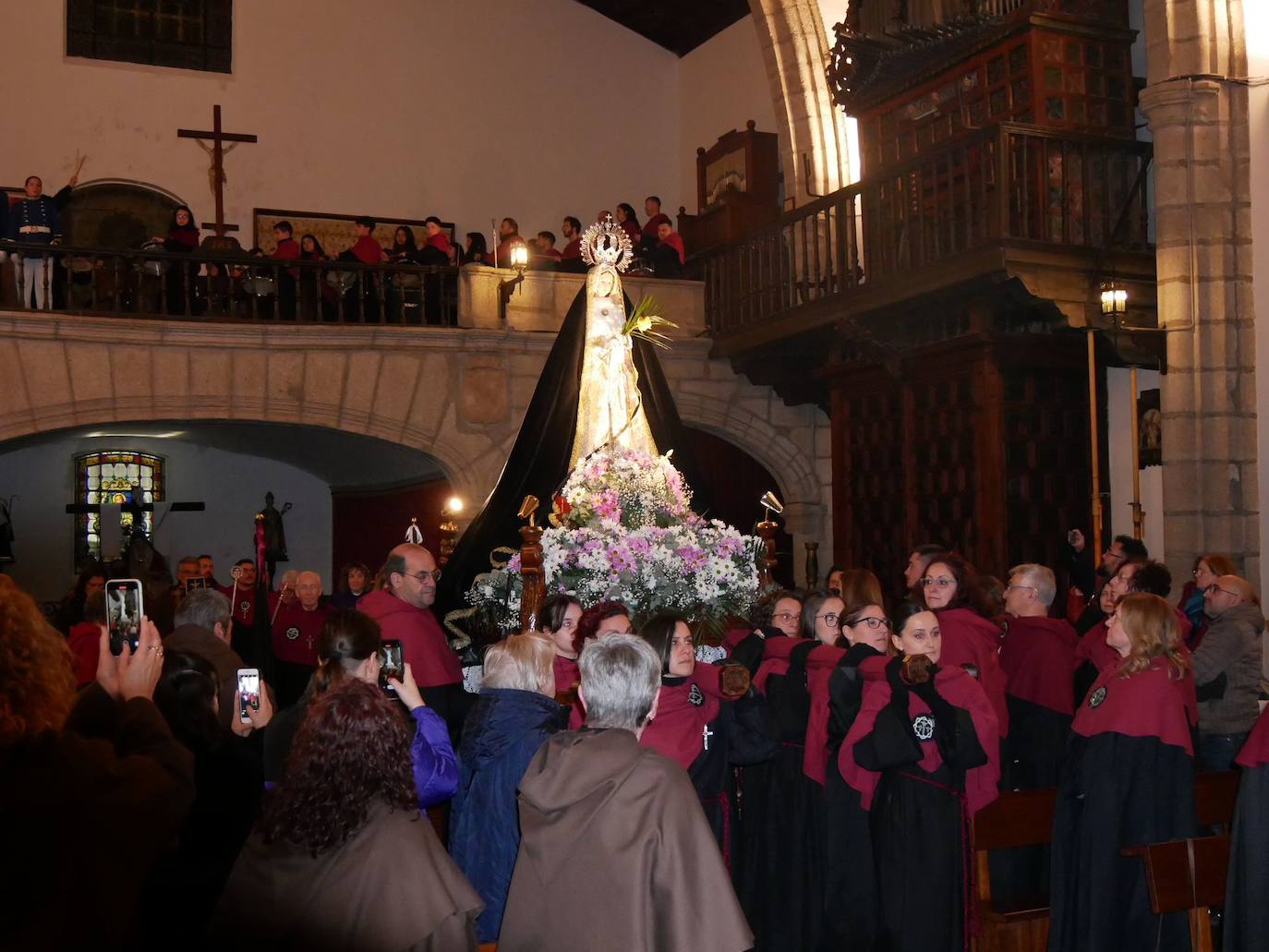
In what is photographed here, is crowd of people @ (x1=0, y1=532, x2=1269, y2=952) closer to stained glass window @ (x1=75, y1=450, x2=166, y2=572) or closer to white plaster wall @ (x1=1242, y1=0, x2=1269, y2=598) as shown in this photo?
white plaster wall @ (x1=1242, y1=0, x2=1269, y2=598)

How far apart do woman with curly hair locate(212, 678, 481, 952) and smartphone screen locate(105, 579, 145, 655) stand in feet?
1.37

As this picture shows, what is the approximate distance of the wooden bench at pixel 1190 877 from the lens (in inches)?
164

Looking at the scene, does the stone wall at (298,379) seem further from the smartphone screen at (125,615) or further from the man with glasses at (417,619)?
the smartphone screen at (125,615)

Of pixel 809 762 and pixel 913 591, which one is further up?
pixel 913 591

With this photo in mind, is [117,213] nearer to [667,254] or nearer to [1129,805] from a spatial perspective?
[667,254]

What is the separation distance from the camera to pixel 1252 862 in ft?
14.5

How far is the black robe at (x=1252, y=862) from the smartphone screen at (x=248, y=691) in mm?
3043

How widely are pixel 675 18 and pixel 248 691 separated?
16.4m

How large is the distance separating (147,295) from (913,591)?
939cm

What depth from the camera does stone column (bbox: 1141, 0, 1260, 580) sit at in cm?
959

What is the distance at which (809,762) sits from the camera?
540cm

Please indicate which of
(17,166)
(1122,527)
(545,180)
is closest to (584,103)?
(545,180)

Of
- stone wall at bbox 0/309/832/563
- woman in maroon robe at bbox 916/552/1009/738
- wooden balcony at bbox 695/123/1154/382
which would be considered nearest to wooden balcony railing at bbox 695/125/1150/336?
wooden balcony at bbox 695/123/1154/382

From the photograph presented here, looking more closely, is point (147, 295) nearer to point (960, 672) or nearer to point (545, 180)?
point (545, 180)
